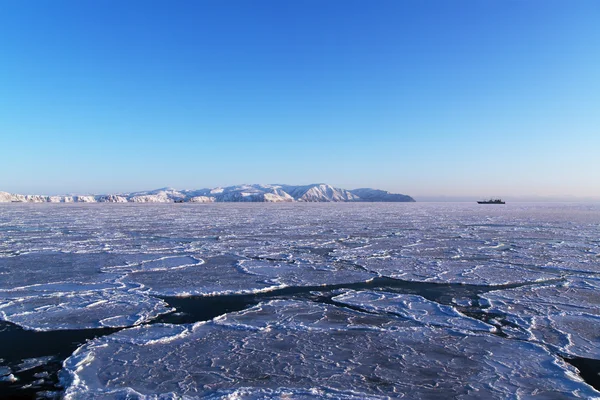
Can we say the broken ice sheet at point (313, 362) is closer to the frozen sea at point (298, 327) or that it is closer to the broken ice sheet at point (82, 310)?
the frozen sea at point (298, 327)

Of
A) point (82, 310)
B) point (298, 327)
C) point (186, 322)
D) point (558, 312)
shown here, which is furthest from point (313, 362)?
point (558, 312)

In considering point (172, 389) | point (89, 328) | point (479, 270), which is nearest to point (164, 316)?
point (89, 328)

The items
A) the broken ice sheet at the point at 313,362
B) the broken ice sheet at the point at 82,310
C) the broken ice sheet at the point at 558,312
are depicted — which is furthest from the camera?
the broken ice sheet at the point at 82,310

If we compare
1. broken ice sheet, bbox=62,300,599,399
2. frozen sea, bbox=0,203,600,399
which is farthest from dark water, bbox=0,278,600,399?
broken ice sheet, bbox=62,300,599,399

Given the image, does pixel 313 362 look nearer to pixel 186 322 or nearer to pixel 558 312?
pixel 186 322

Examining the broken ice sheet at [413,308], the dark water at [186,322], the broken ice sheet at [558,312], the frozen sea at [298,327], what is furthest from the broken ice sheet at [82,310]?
the broken ice sheet at [558,312]

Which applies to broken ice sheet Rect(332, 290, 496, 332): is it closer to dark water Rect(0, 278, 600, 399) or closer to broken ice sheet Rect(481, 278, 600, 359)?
dark water Rect(0, 278, 600, 399)
